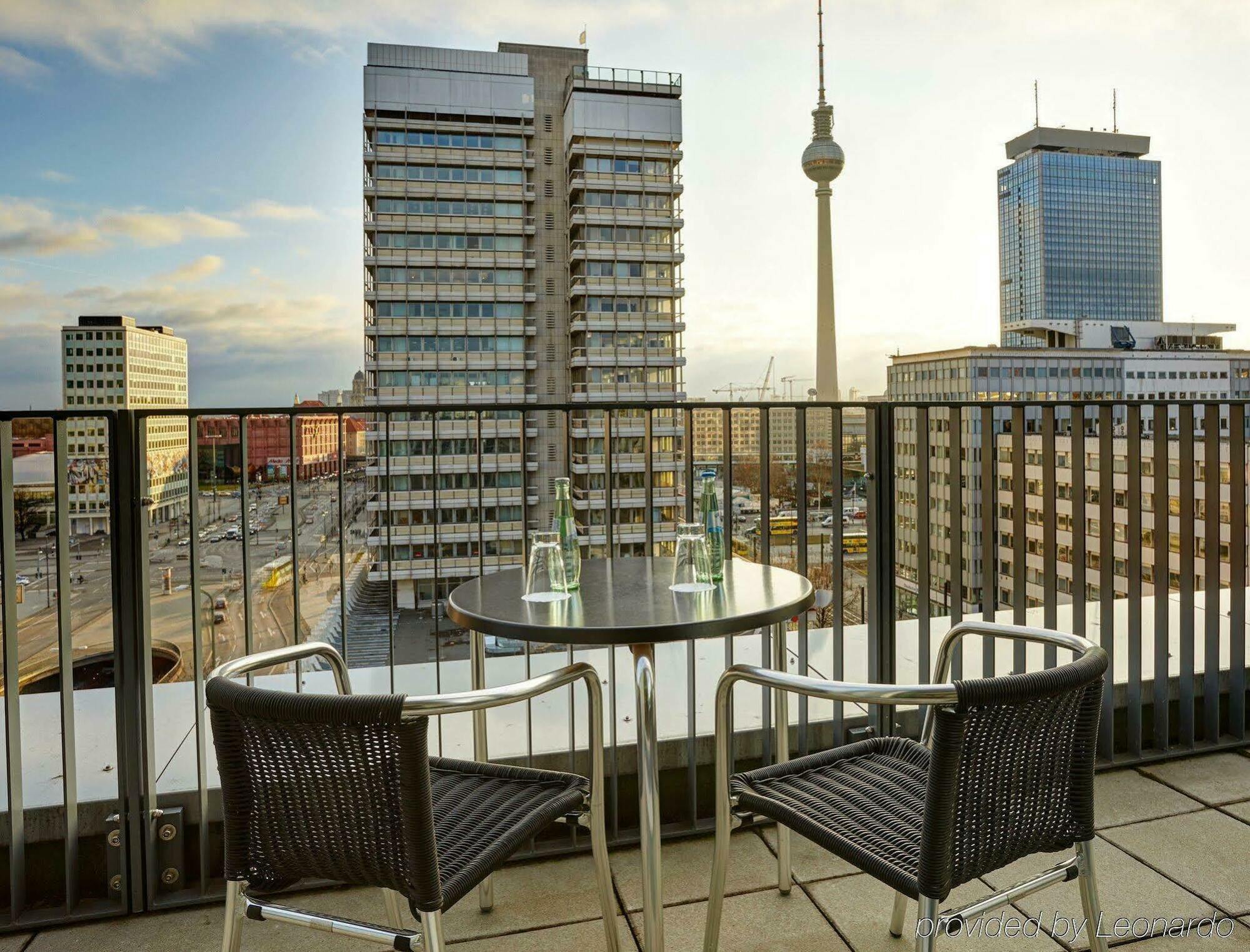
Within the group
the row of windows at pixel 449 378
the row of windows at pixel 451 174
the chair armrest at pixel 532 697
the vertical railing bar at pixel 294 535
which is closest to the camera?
the chair armrest at pixel 532 697

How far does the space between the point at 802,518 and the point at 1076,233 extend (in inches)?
1691

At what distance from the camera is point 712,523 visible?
1.68m

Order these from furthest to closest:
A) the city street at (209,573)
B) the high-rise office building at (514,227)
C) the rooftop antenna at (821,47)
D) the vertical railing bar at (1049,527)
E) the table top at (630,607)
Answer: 1. the high-rise office building at (514,227)
2. the rooftop antenna at (821,47)
3. the vertical railing bar at (1049,527)
4. the city street at (209,573)
5. the table top at (630,607)

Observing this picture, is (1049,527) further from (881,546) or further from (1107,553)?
(881,546)

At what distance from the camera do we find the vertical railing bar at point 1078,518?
2447 mm

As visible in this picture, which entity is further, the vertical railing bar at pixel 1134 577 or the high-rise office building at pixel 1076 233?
the high-rise office building at pixel 1076 233

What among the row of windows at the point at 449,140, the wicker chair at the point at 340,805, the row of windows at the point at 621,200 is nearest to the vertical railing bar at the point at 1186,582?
the wicker chair at the point at 340,805

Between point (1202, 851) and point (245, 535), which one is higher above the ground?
point (245, 535)

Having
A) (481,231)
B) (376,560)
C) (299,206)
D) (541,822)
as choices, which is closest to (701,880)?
(541,822)

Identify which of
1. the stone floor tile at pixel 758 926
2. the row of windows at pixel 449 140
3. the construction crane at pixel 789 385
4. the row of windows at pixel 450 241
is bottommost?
the stone floor tile at pixel 758 926

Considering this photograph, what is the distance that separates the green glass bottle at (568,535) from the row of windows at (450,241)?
5418 centimetres

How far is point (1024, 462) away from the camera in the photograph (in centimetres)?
244

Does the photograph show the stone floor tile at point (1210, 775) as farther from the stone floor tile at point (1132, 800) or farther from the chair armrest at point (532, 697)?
the chair armrest at point (532, 697)

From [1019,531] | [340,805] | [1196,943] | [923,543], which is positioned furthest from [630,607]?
[1019,531]
